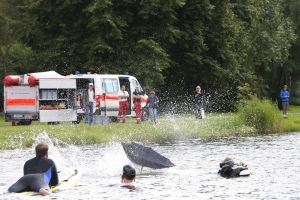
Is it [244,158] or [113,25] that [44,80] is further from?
A: [244,158]

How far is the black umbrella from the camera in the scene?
22.8 metres

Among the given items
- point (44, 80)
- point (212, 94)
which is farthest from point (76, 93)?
point (212, 94)

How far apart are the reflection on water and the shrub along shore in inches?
66.3

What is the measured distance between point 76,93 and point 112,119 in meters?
2.62

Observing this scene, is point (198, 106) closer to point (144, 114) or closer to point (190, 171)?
point (144, 114)

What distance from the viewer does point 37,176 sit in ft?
59.5

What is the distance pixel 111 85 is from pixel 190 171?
19.6 m

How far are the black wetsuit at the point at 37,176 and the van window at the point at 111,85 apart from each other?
23.1 m

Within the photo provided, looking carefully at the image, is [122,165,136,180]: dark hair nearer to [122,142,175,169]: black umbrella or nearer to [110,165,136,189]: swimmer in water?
[110,165,136,189]: swimmer in water

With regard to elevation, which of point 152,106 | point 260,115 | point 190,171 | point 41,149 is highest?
point 152,106

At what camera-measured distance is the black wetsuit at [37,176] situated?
59.0 ft

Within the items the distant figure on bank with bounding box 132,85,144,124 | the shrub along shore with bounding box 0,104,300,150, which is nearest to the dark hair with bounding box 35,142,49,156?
Result: the shrub along shore with bounding box 0,104,300,150

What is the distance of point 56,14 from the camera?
5272 cm

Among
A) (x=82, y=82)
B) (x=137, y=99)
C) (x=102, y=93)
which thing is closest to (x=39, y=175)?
(x=137, y=99)
